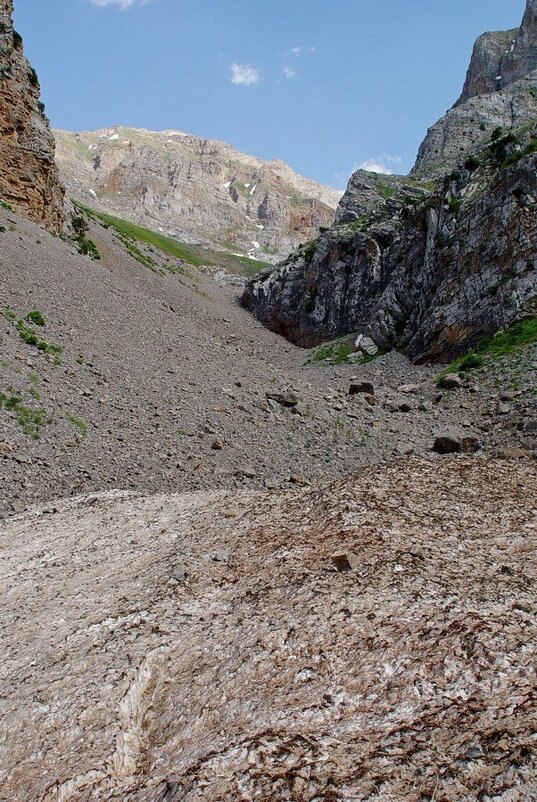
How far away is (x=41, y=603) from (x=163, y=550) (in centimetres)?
231

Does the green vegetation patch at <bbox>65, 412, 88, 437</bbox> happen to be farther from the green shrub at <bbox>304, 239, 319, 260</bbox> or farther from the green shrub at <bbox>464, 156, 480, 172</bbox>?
the green shrub at <bbox>304, 239, 319, 260</bbox>

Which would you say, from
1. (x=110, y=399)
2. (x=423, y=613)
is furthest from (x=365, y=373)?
(x=423, y=613)

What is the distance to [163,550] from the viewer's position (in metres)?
9.73

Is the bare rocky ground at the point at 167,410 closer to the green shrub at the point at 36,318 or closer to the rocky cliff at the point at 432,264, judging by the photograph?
the green shrub at the point at 36,318

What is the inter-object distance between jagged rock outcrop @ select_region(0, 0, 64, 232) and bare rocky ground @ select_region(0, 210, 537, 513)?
525 inches

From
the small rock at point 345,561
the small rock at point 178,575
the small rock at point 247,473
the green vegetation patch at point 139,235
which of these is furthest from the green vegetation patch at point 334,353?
the green vegetation patch at point 139,235

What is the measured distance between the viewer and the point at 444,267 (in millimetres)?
35938

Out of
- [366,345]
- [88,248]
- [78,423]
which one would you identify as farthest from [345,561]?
[88,248]

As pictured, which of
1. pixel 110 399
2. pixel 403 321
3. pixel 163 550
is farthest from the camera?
pixel 403 321

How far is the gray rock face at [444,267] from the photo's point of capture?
98.6 feet

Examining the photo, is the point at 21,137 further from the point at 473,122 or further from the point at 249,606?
the point at 473,122

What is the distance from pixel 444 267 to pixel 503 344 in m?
11.9

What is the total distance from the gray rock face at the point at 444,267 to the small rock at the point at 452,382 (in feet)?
21.8

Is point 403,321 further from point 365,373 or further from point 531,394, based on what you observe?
point 531,394
